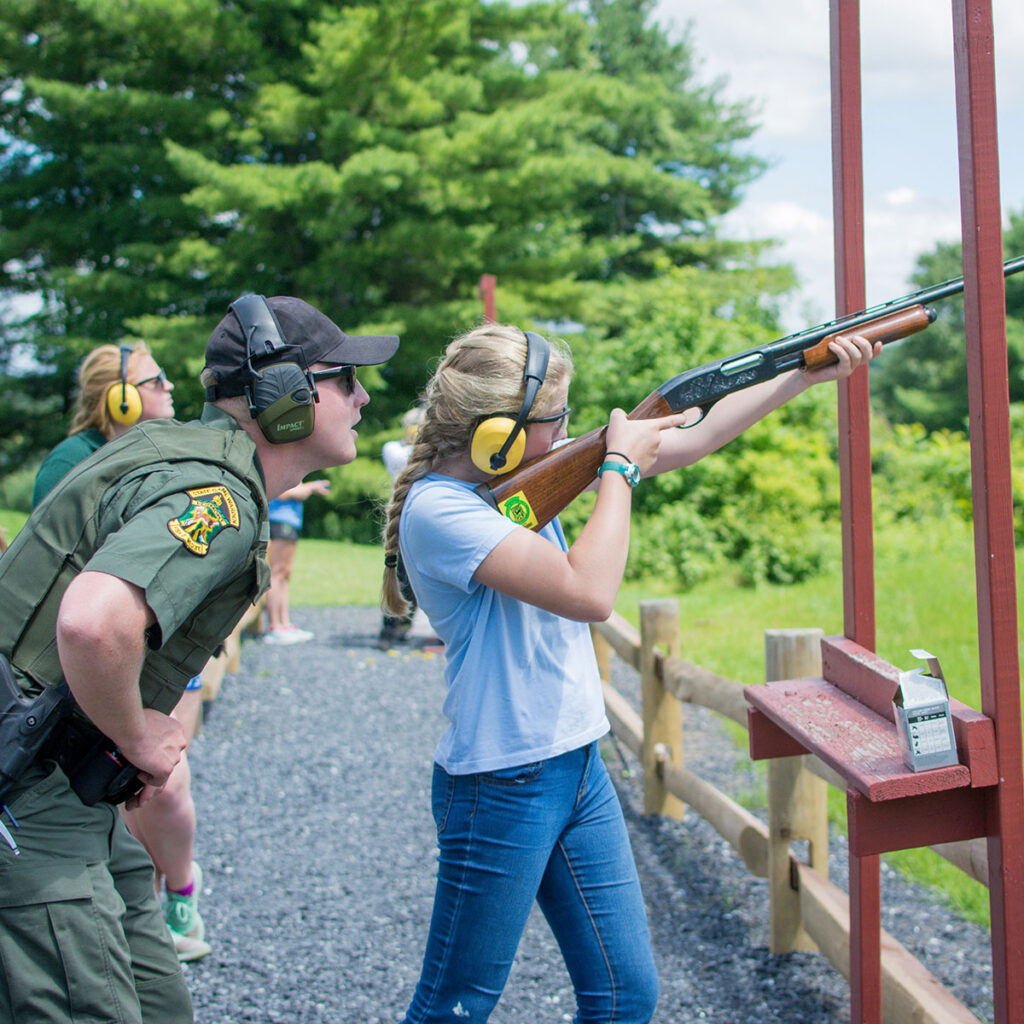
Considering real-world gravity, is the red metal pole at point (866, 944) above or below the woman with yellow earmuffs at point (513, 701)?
below

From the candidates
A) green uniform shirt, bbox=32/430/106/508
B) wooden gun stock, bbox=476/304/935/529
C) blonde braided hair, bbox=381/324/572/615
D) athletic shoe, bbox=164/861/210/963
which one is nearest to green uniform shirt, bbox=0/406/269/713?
blonde braided hair, bbox=381/324/572/615

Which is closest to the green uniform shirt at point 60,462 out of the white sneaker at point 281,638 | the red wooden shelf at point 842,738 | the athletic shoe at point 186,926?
the athletic shoe at point 186,926

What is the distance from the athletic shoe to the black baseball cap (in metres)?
2.30

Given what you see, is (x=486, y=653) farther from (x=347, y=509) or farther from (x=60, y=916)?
(x=347, y=509)

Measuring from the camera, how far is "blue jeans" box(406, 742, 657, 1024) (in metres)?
2.13

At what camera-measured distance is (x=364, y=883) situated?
14.4 feet

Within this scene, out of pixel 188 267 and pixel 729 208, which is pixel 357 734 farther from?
pixel 729 208

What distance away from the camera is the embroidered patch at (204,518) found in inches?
65.9

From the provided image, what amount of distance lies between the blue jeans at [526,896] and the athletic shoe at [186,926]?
170 centimetres

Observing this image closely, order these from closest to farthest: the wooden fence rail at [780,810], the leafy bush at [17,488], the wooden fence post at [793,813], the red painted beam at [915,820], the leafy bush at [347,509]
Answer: the red painted beam at [915,820]
the wooden fence rail at [780,810]
the wooden fence post at [793,813]
the leafy bush at [347,509]
the leafy bush at [17,488]

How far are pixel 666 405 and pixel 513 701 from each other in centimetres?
85

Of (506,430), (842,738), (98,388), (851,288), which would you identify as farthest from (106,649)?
(98,388)

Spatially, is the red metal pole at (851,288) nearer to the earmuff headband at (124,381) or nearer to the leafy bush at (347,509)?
the earmuff headband at (124,381)

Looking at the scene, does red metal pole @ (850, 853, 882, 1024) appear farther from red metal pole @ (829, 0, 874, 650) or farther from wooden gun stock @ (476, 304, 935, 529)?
wooden gun stock @ (476, 304, 935, 529)
